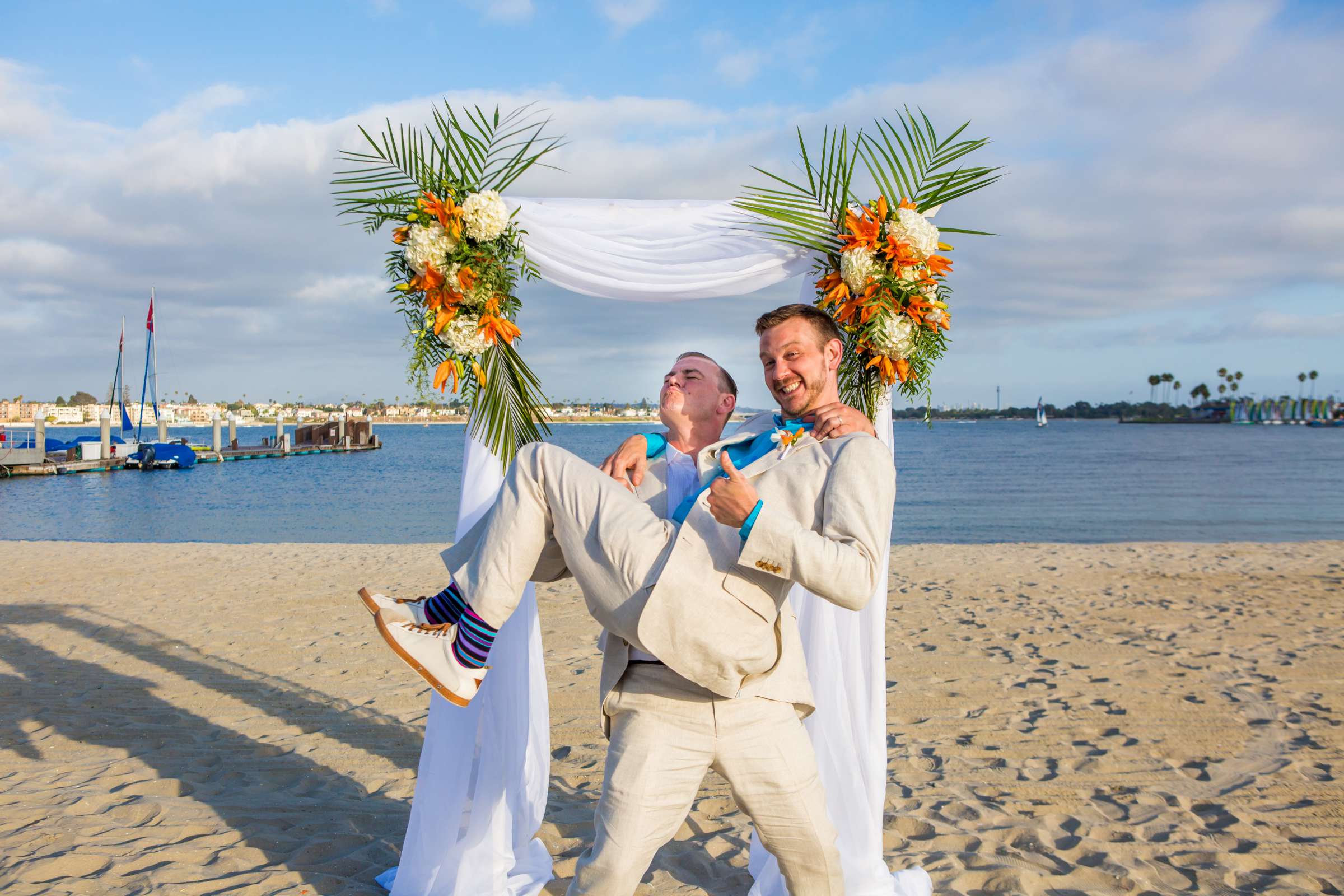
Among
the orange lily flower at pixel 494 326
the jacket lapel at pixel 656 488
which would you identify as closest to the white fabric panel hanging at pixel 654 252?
the orange lily flower at pixel 494 326

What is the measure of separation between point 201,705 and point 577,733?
2.55m

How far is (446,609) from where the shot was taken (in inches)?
97.8

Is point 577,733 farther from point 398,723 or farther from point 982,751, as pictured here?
point 982,751

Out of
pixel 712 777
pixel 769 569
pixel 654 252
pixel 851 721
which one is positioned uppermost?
pixel 654 252

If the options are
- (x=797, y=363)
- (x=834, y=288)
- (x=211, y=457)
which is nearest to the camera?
(x=797, y=363)

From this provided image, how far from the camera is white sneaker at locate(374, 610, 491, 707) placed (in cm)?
237

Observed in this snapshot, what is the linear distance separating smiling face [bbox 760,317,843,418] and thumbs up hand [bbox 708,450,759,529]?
27.5 inches

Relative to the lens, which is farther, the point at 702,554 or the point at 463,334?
the point at 463,334

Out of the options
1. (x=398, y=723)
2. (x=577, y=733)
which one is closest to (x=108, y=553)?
(x=398, y=723)

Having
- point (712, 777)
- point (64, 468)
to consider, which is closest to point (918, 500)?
point (712, 777)

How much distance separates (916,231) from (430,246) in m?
1.80

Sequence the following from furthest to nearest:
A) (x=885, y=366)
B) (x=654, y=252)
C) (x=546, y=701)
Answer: (x=654, y=252)
(x=546, y=701)
(x=885, y=366)

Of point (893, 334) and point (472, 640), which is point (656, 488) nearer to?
point (472, 640)

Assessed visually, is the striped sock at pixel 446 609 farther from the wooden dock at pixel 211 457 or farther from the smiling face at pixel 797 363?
the wooden dock at pixel 211 457
